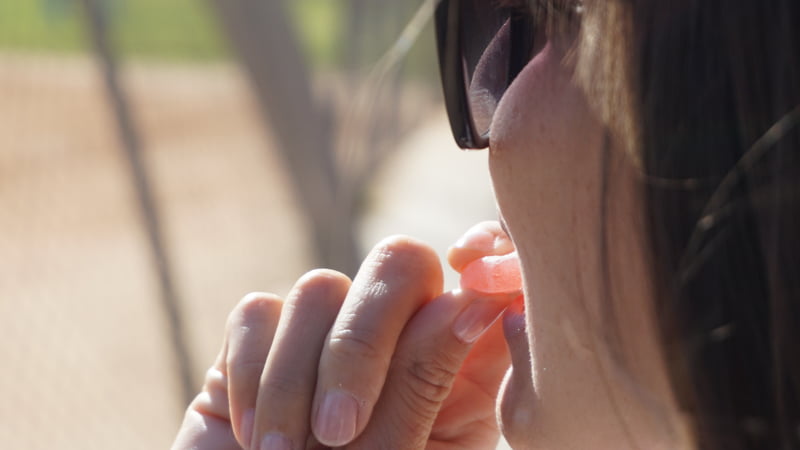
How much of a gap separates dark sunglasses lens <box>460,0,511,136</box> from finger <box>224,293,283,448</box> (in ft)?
1.47

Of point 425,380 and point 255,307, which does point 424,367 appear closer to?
point 425,380

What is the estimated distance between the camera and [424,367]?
1.40m

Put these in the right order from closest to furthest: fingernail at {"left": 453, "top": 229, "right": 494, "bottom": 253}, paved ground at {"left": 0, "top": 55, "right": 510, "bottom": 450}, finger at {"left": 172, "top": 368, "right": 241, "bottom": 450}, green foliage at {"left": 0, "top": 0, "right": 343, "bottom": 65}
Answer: fingernail at {"left": 453, "top": 229, "right": 494, "bottom": 253} < finger at {"left": 172, "top": 368, "right": 241, "bottom": 450} < paved ground at {"left": 0, "top": 55, "right": 510, "bottom": 450} < green foliage at {"left": 0, "top": 0, "right": 343, "bottom": 65}

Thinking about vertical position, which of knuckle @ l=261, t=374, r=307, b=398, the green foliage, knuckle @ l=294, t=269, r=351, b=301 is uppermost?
the green foliage

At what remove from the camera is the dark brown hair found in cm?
82

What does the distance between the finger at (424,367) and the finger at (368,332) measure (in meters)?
0.03

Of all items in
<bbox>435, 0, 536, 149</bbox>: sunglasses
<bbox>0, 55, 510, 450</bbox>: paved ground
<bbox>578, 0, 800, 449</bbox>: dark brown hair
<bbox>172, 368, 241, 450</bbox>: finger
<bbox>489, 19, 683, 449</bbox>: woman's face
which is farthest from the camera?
<bbox>0, 55, 510, 450</bbox>: paved ground

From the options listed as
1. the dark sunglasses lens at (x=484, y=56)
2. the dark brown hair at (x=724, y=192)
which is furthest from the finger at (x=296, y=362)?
the dark brown hair at (x=724, y=192)

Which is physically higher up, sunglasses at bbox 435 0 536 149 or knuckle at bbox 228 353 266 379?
sunglasses at bbox 435 0 536 149

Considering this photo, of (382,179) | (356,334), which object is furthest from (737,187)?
(382,179)

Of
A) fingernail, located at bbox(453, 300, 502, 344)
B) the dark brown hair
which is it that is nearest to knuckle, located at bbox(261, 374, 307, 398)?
fingernail, located at bbox(453, 300, 502, 344)

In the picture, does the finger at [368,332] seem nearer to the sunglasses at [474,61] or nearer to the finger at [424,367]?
the finger at [424,367]

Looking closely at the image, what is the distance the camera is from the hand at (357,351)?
1320mm

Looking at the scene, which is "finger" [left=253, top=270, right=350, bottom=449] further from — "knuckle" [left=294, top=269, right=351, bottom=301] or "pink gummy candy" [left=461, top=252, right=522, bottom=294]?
"pink gummy candy" [left=461, top=252, right=522, bottom=294]
